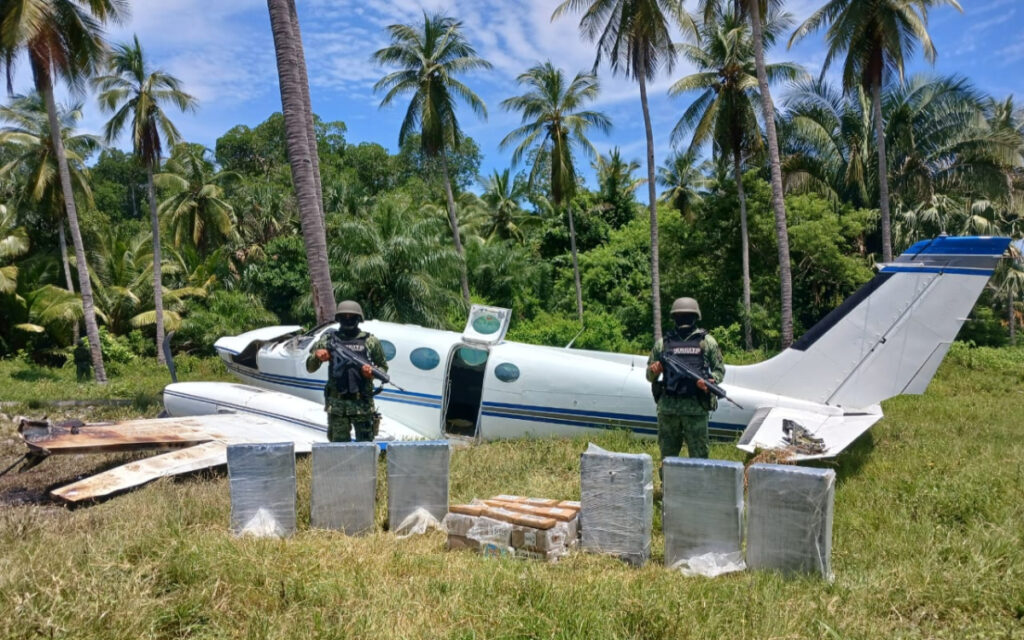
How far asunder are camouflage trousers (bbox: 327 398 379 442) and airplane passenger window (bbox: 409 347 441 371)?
2.39 m

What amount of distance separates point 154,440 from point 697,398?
6.72 m

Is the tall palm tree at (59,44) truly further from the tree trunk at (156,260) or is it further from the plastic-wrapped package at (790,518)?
the plastic-wrapped package at (790,518)

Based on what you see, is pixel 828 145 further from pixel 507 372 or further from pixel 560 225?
pixel 507 372

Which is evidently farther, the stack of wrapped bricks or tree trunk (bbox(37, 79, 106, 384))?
tree trunk (bbox(37, 79, 106, 384))

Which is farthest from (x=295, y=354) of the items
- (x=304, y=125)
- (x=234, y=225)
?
(x=234, y=225)

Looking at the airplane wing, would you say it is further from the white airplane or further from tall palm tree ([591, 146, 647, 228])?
tall palm tree ([591, 146, 647, 228])

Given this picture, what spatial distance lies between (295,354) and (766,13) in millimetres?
17055

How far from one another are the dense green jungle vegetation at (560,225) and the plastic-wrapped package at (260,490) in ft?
55.8

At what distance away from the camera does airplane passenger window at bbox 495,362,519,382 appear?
9.88 meters

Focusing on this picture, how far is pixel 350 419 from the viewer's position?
7.59 meters

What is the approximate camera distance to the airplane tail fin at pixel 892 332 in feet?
27.5

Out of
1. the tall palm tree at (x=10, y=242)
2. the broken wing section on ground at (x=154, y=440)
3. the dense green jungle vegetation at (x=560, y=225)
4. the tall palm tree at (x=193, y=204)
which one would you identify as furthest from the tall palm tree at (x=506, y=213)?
the broken wing section on ground at (x=154, y=440)

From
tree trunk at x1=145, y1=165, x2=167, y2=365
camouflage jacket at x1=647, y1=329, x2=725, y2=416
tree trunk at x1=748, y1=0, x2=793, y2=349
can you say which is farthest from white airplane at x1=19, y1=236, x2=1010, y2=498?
tree trunk at x1=145, y1=165, x2=167, y2=365

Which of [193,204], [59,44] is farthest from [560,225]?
[59,44]
